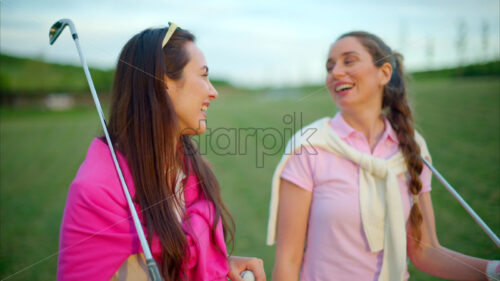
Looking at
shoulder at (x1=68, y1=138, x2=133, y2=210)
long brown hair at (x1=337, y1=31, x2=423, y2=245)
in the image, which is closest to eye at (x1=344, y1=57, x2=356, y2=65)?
long brown hair at (x1=337, y1=31, x2=423, y2=245)

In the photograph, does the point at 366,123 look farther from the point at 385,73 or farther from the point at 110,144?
the point at 110,144

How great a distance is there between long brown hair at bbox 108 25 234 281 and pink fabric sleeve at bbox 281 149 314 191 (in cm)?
50

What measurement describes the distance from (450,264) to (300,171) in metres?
1.09

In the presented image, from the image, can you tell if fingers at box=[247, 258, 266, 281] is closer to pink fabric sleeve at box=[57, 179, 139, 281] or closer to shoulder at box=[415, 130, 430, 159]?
pink fabric sleeve at box=[57, 179, 139, 281]

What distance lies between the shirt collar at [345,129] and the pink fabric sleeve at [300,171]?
11.9 inches

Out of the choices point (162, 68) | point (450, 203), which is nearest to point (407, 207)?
point (162, 68)

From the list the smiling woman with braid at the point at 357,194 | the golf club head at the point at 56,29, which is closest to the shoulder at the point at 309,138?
the smiling woman with braid at the point at 357,194

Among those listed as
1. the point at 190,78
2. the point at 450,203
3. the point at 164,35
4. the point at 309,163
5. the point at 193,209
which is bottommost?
the point at 450,203

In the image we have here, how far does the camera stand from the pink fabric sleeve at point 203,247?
5.21ft

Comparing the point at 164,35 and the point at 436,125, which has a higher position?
the point at 164,35

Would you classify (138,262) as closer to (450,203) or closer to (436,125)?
(450,203)

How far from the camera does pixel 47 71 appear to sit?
3850cm

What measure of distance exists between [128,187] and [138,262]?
0.36m

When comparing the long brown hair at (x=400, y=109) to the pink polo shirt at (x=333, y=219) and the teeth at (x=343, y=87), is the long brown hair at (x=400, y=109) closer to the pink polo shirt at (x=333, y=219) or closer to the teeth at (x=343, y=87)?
the pink polo shirt at (x=333, y=219)
